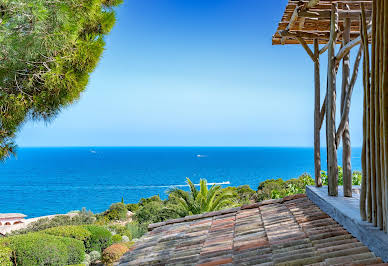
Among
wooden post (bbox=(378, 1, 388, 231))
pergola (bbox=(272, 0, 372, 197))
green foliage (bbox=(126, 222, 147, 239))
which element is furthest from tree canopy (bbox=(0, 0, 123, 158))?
green foliage (bbox=(126, 222, 147, 239))

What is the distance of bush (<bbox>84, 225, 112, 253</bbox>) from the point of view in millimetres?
11734

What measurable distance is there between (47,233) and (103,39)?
8.38m

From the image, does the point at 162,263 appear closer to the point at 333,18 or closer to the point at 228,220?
the point at 228,220

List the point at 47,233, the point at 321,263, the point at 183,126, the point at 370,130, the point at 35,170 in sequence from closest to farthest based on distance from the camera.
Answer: the point at 321,263 < the point at 370,130 < the point at 47,233 < the point at 35,170 < the point at 183,126

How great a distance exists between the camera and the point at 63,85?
202 inches

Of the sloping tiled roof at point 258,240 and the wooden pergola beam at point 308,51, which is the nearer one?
the sloping tiled roof at point 258,240

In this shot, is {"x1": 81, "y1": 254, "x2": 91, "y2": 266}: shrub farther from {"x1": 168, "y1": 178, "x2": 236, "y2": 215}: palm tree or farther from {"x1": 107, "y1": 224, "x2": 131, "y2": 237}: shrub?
{"x1": 168, "y1": 178, "x2": 236, "y2": 215}: palm tree

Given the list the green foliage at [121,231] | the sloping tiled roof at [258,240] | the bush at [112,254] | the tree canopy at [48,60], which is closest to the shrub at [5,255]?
the bush at [112,254]

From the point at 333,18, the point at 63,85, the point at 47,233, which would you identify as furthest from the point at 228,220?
the point at 47,233

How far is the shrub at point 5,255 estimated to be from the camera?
9261 millimetres

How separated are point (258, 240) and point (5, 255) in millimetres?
8967

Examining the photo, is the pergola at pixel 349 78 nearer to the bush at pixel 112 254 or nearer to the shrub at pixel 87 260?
the bush at pixel 112 254

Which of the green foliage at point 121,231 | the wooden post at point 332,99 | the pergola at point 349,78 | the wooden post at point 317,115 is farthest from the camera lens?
the green foliage at point 121,231

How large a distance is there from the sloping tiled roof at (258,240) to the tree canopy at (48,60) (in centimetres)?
250
